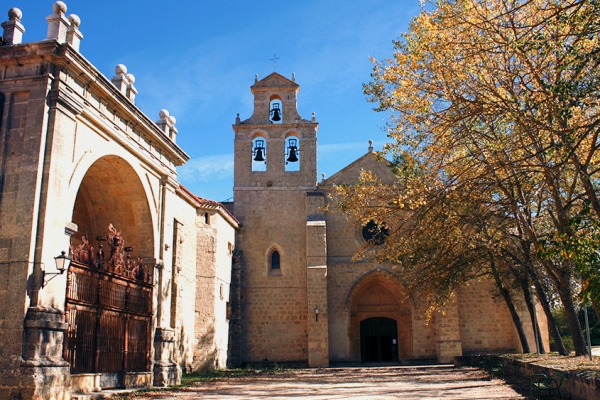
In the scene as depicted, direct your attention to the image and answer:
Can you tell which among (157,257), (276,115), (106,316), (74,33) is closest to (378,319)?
(276,115)

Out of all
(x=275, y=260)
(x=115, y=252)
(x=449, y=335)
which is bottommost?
(x=449, y=335)

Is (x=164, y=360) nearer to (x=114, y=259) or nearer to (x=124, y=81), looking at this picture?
(x=114, y=259)

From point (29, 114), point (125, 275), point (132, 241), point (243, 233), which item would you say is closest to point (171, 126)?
point (132, 241)

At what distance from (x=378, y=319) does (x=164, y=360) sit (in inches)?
559

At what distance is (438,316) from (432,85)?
15.8m

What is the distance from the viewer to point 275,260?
83.5 ft

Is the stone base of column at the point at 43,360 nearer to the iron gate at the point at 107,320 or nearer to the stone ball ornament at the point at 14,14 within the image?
the iron gate at the point at 107,320

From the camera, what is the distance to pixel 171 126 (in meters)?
15.2

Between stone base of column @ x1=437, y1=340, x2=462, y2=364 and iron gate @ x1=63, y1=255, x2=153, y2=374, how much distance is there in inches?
560

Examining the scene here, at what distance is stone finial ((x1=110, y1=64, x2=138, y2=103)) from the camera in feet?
41.5

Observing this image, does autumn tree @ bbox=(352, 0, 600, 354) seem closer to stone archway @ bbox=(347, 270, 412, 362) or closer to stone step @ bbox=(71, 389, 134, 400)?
stone step @ bbox=(71, 389, 134, 400)

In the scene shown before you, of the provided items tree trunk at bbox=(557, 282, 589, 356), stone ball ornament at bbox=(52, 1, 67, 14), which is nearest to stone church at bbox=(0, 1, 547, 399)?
stone ball ornament at bbox=(52, 1, 67, 14)

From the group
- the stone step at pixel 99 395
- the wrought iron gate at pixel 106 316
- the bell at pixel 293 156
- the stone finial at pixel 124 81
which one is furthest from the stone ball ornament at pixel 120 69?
the bell at pixel 293 156

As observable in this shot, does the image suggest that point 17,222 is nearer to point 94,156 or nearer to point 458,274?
point 94,156
